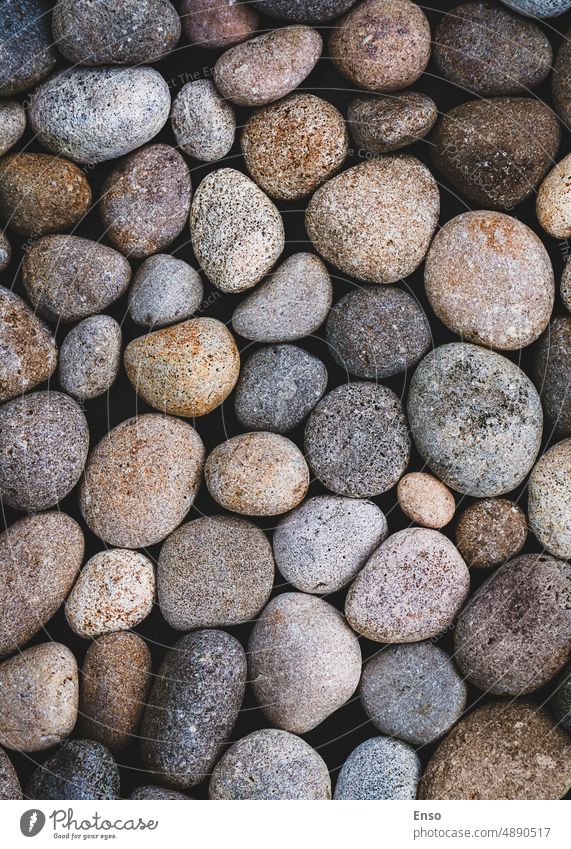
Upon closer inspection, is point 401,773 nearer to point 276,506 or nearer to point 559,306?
point 276,506

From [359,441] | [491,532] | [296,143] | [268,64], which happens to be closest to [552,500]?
[491,532]

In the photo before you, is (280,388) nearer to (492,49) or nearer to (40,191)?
(40,191)

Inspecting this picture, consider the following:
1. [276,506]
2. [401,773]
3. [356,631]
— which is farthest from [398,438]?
[401,773]

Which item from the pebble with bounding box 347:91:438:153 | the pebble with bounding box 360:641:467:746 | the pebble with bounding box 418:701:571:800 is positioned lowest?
the pebble with bounding box 418:701:571:800

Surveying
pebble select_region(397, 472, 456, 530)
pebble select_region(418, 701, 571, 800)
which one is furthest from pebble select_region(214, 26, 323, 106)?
pebble select_region(418, 701, 571, 800)

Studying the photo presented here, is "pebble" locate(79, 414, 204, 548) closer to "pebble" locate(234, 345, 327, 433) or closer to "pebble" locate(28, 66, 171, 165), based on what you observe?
"pebble" locate(234, 345, 327, 433)

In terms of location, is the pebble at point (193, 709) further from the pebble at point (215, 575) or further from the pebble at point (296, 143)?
the pebble at point (296, 143)

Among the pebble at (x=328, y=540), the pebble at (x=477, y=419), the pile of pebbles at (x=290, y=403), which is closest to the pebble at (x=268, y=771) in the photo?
the pile of pebbles at (x=290, y=403)

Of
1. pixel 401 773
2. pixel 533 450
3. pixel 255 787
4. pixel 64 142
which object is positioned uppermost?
pixel 64 142
